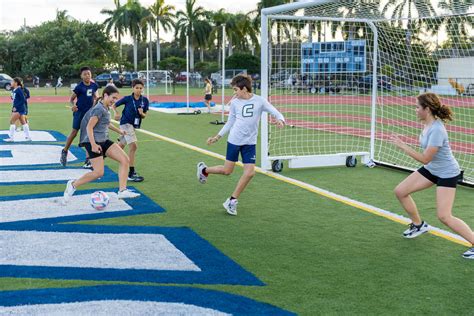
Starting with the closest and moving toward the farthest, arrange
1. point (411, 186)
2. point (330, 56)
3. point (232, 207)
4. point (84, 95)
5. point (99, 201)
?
point (411, 186)
point (232, 207)
point (99, 201)
point (84, 95)
point (330, 56)

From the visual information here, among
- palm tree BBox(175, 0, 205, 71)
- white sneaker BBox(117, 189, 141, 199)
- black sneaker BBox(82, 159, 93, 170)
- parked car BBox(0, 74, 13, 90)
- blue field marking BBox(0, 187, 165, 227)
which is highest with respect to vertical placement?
palm tree BBox(175, 0, 205, 71)

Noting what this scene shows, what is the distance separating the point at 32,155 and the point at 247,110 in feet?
22.5

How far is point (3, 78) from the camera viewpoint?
56.7 m

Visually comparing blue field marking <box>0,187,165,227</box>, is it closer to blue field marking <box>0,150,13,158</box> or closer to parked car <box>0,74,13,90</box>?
blue field marking <box>0,150,13,158</box>

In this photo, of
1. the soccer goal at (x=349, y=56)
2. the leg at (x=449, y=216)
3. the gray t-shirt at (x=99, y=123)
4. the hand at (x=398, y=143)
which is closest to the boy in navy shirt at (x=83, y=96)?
the gray t-shirt at (x=99, y=123)

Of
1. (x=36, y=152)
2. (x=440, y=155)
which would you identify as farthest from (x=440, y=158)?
(x=36, y=152)

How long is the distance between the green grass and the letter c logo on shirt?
1.30 meters

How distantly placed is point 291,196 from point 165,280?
12.7ft

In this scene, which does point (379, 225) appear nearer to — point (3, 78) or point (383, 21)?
point (383, 21)

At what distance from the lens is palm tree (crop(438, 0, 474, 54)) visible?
10.2m

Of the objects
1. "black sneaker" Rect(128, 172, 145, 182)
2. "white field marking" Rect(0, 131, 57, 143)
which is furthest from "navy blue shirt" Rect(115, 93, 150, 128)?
"white field marking" Rect(0, 131, 57, 143)

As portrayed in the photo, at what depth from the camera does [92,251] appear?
598cm

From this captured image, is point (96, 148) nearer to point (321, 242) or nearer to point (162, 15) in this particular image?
point (321, 242)

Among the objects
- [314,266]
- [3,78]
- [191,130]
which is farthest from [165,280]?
[3,78]
